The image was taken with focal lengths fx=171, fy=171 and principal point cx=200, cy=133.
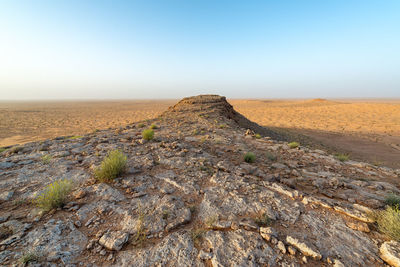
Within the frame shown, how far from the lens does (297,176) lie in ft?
13.0

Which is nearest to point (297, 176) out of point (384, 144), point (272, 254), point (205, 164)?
point (205, 164)

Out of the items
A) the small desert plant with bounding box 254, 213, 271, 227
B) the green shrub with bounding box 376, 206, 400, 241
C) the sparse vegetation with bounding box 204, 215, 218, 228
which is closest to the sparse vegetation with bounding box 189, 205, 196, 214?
the sparse vegetation with bounding box 204, 215, 218, 228

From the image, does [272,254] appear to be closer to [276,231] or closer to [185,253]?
[276,231]

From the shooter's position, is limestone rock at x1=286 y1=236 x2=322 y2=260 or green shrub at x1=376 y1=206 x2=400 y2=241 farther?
green shrub at x1=376 y1=206 x2=400 y2=241

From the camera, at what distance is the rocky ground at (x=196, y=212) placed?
1.98 meters

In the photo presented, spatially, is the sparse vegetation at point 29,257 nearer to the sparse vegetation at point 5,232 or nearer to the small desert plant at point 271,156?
the sparse vegetation at point 5,232

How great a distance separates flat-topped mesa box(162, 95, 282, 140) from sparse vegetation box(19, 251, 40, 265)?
8329mm

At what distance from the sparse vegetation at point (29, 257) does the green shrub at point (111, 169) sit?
159 centimetres

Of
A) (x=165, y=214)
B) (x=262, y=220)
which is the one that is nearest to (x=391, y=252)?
(x=262, y=220)

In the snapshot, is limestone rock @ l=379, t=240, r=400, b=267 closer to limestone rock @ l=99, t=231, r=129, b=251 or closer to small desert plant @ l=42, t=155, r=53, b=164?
limestone rock @ l=99, t=231, r=129, b=251

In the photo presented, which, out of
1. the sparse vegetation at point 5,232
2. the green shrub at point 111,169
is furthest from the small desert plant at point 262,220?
the sparse vegetation at point 5,232

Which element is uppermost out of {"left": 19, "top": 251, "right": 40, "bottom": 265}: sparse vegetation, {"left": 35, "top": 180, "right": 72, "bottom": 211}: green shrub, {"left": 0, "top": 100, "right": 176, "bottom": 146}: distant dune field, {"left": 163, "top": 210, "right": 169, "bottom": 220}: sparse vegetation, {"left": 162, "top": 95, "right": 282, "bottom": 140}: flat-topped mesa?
{"left": 162, "top": 95, "right": 282, "bottom": 140}: flat-topped mesa

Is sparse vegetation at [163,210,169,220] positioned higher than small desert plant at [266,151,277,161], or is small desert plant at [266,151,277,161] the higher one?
small desert plant at [266,151,277,161]

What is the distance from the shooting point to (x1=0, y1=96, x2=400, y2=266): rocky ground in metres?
1.98
